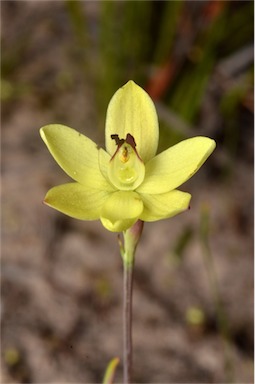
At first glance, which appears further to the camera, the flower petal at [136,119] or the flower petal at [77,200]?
the flower petal at [136,119]

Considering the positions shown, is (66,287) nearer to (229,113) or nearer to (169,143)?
(169,143)

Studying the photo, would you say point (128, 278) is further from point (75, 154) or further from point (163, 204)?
point (75, 154)

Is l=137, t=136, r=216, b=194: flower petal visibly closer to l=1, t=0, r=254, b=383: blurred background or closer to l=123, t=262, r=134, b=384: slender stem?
l=123, t=262, r=134, b=384: slender stem

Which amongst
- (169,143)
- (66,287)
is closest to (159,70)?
(169,143)

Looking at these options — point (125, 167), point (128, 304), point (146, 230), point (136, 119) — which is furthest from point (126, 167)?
point (146, 230)

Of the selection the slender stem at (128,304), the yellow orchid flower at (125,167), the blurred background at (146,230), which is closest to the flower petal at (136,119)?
the yellow orchid flower at (125,167)

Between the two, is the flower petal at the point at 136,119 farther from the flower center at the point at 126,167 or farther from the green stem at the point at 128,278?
the green stem at the point at 128,278

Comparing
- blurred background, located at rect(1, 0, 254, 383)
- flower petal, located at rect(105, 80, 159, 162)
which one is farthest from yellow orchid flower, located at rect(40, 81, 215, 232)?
blurred background, located at rect(1, 0, 254, 383)
